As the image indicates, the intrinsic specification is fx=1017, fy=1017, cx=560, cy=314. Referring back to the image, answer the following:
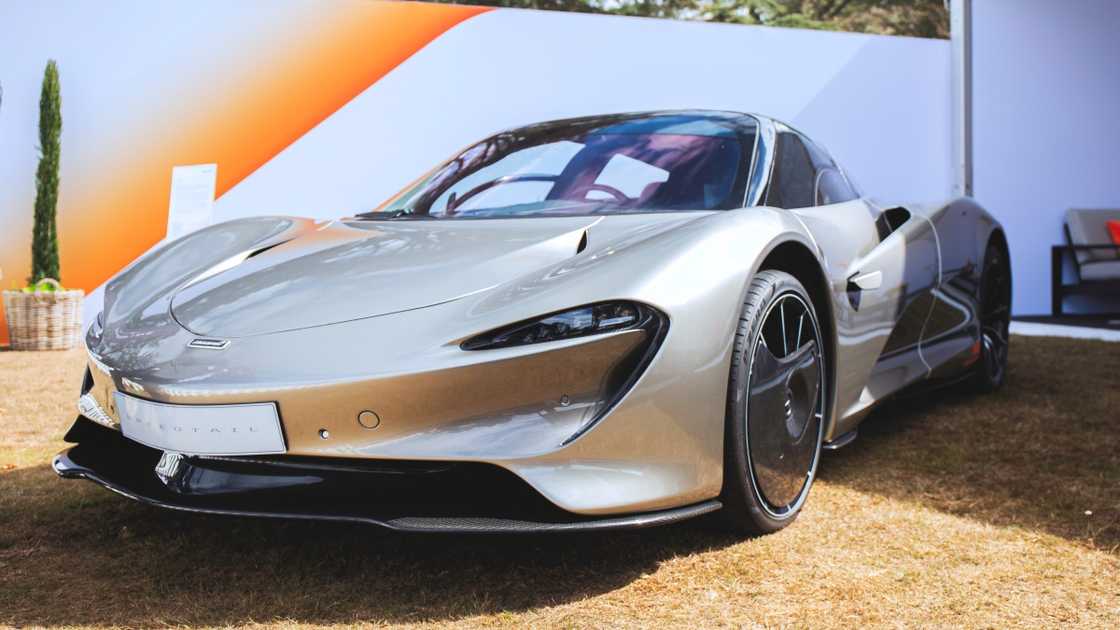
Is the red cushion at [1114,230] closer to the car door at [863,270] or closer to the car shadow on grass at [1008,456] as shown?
the car shadow on grass at [1008,456]

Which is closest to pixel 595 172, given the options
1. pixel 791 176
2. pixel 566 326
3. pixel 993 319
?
pixel 791 176

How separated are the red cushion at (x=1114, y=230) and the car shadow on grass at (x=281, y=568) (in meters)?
7.61

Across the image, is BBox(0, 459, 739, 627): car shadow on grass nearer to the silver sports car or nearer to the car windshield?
the silver sports car

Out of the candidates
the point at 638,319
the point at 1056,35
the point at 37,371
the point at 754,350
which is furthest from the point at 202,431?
the point at 1056,35

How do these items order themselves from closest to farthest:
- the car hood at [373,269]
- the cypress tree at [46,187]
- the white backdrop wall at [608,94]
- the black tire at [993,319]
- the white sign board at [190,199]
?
the car hood at [373,269] < the black tire at [993,319] < the cypress tree at [46,187] < the white sign board at [190,199] < the white backdrop wall at [608,94]

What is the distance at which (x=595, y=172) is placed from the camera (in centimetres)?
273

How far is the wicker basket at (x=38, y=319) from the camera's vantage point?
635cm

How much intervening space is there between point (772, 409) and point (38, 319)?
18.3 feet

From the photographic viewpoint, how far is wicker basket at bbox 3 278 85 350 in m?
6.35

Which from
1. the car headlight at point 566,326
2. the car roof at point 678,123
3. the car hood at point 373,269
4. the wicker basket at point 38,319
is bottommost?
the wicker basket at point 38,319

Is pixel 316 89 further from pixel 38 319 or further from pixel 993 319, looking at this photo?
pixel 993 319

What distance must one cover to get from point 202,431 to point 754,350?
3.61 feet

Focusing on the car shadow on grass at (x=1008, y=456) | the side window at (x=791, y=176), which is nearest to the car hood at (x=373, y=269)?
the side window at (x=791, y=176)

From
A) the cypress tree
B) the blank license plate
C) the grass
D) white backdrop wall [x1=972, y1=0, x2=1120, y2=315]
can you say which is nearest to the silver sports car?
the blank license plate
